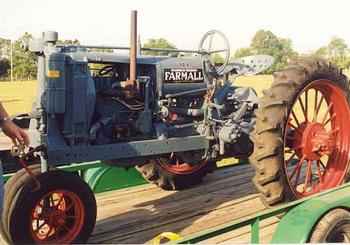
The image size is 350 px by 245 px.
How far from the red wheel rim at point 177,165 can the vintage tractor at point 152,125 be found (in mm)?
24

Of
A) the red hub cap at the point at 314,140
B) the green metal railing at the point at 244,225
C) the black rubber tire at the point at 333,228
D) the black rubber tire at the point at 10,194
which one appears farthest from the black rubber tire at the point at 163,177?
the black rubber tire at the point at 333,228

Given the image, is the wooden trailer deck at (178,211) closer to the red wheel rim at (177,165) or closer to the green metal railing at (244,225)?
the red wheel rim at (177,165)

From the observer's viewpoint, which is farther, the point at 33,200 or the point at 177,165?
the point at 177,165

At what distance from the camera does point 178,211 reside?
4.30m

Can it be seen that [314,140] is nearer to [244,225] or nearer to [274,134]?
[274,134]

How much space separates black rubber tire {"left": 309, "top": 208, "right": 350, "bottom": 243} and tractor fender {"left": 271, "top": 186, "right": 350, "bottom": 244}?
3cm

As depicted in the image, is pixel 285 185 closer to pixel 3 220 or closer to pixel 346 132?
pixel 346 132

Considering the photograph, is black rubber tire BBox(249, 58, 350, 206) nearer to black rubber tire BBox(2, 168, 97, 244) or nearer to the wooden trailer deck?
the wooden trailer deck

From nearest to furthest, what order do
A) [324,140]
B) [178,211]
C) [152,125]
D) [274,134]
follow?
[274,134] → [324,140] → [152,125] → [178,211]

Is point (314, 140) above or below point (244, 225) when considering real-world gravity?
above

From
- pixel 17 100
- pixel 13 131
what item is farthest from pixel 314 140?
pixel 17 100

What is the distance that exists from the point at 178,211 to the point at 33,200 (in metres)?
1.42

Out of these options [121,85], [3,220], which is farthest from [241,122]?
[3,220]

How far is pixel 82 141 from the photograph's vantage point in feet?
12.3
